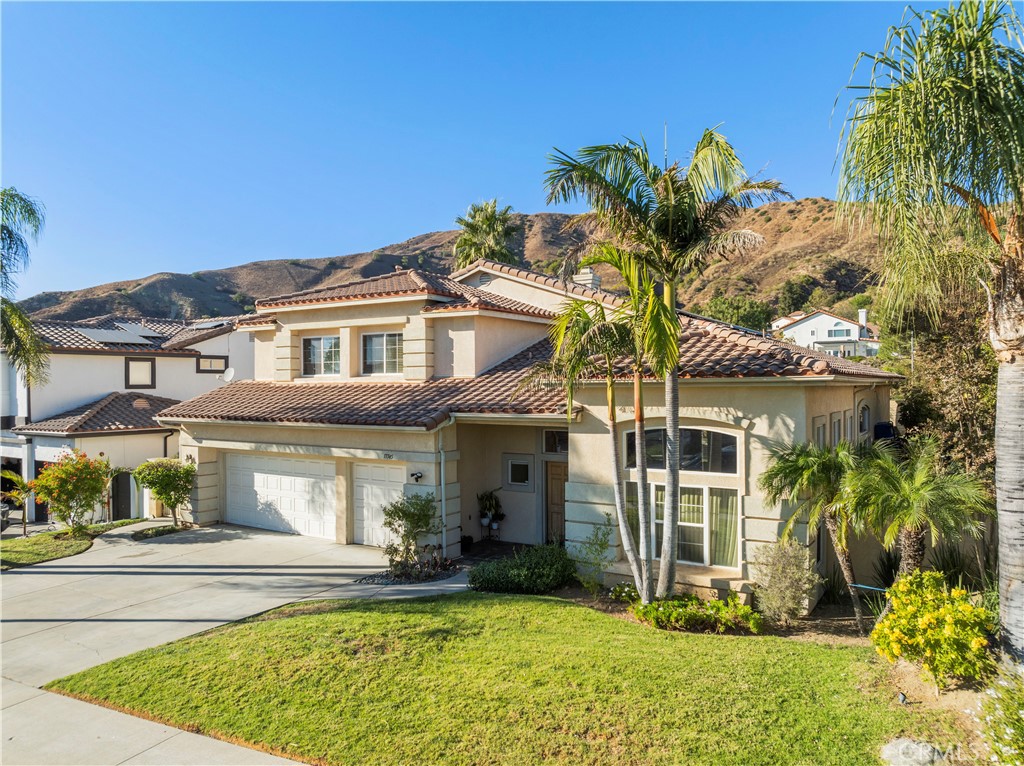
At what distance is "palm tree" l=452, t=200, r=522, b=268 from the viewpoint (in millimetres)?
30016

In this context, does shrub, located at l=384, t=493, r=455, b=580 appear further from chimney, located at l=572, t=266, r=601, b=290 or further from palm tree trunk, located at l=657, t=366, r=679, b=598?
chimney, located at l=572, t=266, r=601, b=290

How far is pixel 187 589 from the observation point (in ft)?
41.2

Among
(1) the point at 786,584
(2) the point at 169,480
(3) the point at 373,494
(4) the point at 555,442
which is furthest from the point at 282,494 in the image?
(1) the point at 786,584

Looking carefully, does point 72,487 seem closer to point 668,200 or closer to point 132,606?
point 132,606

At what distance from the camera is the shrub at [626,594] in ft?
36.5

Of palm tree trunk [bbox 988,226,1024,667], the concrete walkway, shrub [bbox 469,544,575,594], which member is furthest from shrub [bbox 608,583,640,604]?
palm tree trunk [bbox 988,226,1024,667]

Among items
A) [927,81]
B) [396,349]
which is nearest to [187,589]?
[396,349]

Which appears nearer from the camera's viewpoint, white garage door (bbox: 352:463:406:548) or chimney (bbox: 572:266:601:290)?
white garage door (bbox: 352:463:406:548)

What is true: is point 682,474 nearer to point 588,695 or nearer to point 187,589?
point 588,695

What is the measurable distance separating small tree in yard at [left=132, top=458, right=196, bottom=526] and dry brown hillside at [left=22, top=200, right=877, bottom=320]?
63752 mm

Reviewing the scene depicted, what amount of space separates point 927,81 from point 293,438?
14.4 meters

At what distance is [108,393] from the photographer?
26984 millimetres

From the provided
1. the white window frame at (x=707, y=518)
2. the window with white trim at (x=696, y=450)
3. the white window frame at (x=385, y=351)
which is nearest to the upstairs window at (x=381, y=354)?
the white window frame at (x=385, y=351)

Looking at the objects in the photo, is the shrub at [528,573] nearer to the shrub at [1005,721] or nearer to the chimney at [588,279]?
the shrub at [1005,721]
